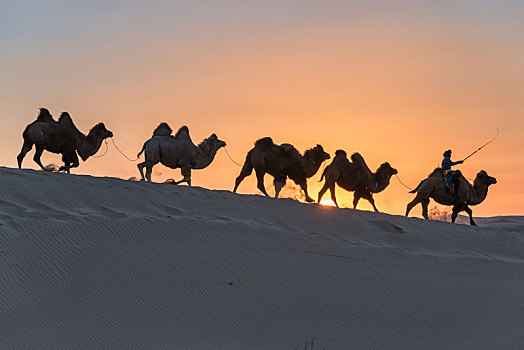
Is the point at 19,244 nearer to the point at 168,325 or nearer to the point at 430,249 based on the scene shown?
the point at 168,325

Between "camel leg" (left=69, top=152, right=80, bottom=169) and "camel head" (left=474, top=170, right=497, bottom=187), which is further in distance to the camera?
"camel head" (left=474, top=170, right=497, bottom=187)

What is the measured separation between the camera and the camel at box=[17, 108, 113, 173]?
15461mm

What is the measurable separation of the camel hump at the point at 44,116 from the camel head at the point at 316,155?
18.3ft

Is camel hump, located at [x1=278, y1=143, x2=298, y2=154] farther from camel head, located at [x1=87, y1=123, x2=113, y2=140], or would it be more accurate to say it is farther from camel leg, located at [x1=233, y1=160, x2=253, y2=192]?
camel head, located at [x1=87, y1=123, x2=113, y2=140]

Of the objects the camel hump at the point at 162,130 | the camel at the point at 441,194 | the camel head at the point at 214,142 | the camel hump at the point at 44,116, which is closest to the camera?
the camel hump at the point at 44,116

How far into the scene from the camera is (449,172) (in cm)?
1680

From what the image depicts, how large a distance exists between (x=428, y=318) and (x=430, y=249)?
10.4 feet

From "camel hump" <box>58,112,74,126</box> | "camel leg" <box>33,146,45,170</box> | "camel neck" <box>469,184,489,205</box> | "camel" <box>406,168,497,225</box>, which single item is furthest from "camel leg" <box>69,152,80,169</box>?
"camel neck" <box>469,184,489,205</box>

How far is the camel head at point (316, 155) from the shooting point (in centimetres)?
1673

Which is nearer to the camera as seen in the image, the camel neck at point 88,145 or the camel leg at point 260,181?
the camel leg at point 260,181

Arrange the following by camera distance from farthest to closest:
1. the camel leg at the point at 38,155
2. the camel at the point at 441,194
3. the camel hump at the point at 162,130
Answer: the camel at the point at 441,194
the camel hump at the point at 162,130
the camel leg at the point at 38,155

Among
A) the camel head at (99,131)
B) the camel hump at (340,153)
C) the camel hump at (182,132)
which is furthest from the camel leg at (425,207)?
the camel head at (99,131)

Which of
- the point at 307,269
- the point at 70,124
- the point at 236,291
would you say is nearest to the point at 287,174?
the point at 70,124

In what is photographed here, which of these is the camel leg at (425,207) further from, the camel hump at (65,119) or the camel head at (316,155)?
the camel hump at (65,119)
